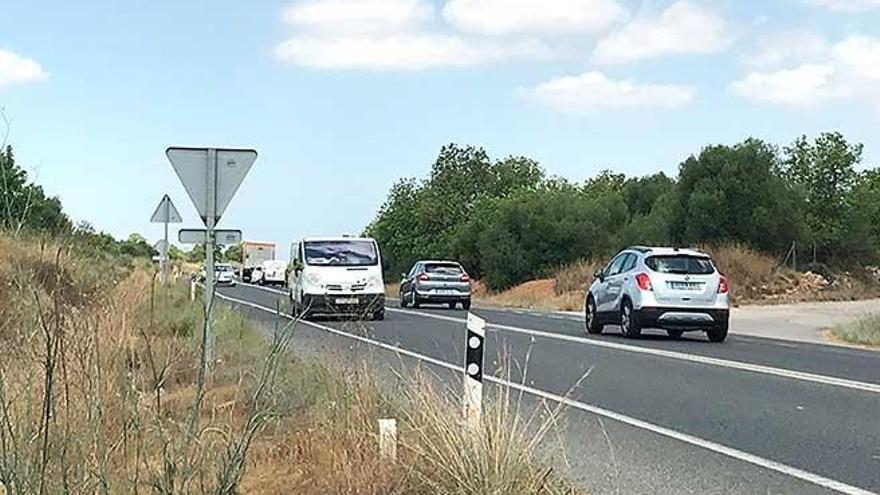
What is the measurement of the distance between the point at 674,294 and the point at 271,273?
64.7m

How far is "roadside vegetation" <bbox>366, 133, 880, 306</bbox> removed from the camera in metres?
52.0

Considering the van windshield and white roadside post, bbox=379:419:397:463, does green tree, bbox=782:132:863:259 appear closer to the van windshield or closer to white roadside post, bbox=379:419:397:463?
the van windshield

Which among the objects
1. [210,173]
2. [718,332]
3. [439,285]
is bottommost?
[718,332]

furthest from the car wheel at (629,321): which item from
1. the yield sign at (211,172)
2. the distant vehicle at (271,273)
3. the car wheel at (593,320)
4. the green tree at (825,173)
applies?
the distant vehicle at (271,273)

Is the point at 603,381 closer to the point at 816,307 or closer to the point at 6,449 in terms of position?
the point at 6,449

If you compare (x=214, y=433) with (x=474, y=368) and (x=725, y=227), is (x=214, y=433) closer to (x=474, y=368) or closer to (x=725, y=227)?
(x=474, y=368)

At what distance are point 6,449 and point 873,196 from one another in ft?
217

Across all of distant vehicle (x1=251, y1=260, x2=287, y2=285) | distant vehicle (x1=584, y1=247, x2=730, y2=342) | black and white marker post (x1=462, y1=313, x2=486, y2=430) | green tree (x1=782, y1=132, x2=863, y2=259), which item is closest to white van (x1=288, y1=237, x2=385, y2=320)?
distant vehicle (x1=584, y1=247, x2=730, y2=342)

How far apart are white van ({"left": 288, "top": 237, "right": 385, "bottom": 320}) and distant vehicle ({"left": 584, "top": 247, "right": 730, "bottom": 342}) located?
8.00m

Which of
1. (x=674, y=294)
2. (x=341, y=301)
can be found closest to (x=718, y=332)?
(x=674, y=294)

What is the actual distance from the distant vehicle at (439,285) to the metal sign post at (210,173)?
28.2 meters

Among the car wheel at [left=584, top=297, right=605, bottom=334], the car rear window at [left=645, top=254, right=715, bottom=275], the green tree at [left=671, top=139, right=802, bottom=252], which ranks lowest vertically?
the car wheel at [left=584, top=297, right=605, bottom=334]

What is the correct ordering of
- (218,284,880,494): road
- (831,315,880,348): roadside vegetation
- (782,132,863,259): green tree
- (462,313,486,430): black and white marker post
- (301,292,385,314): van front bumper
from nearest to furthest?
(462,313,486,430): black and white marker post < (218,284,880,494): road < (831,315,880,348): roadside vegetation < (301,292,385,314): van front bumper < (782,132,863,259): green tree

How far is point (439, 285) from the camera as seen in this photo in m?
40.5
